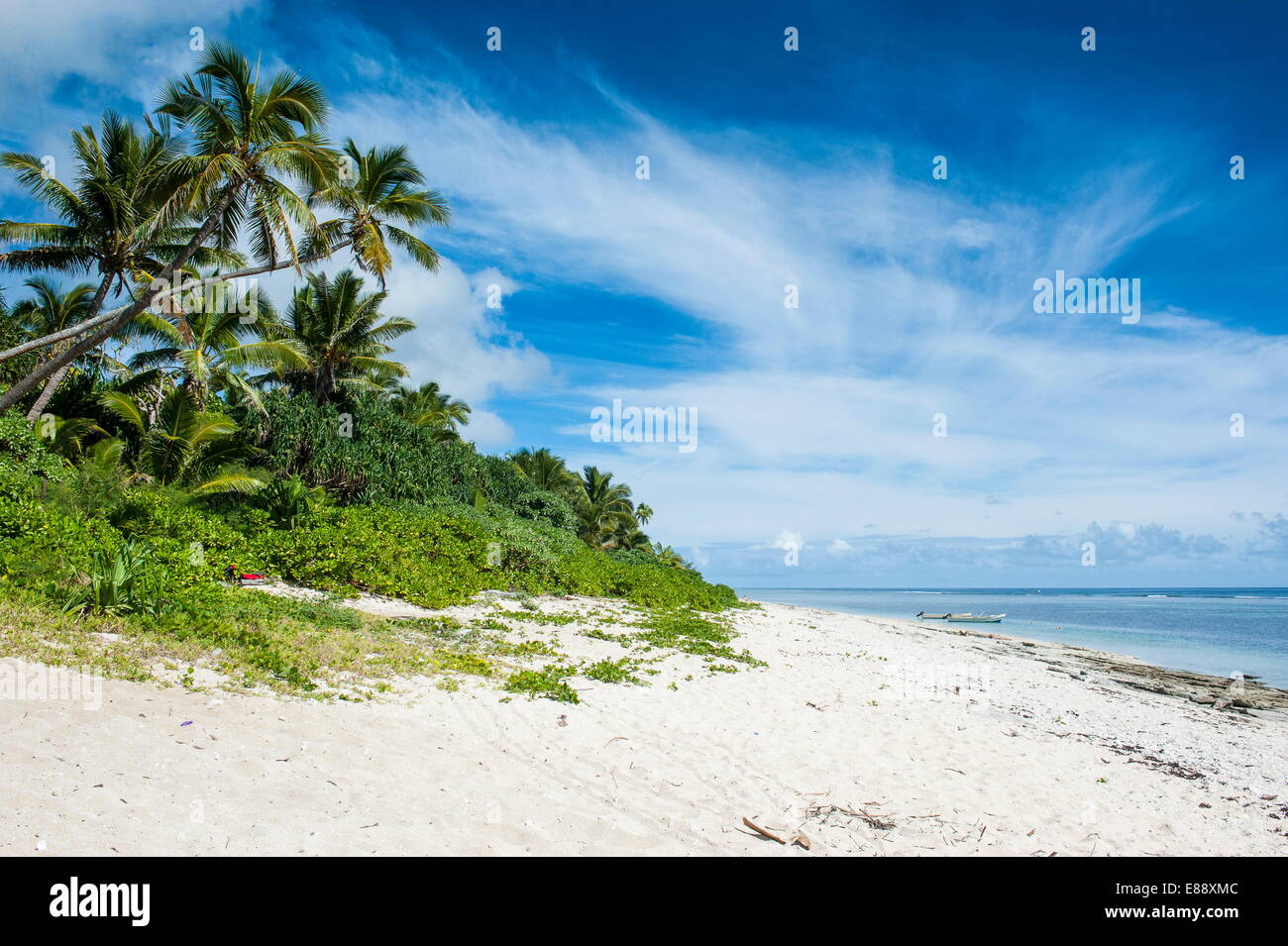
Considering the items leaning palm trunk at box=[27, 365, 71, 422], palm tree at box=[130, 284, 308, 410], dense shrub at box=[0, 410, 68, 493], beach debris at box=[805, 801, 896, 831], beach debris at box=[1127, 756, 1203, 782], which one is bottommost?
beach debris at box=[1127, 756, 1203, 782]

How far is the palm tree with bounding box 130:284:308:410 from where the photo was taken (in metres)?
18.4

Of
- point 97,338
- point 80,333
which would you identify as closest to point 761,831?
point 97,338

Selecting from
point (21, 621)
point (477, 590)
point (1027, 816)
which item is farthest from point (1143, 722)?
point (21, 621)

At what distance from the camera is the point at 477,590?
49.5ft

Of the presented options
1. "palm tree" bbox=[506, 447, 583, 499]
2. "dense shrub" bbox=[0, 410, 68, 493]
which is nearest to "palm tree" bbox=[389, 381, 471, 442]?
"palm tree" bbox=[506, 447, 583, 499]

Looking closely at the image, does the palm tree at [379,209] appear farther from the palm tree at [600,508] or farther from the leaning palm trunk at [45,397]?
the palm tree at [600,508]

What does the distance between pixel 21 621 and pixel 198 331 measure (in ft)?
53.6

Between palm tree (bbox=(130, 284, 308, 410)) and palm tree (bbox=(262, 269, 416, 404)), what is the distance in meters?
2.29

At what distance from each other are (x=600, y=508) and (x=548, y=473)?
5.08 m

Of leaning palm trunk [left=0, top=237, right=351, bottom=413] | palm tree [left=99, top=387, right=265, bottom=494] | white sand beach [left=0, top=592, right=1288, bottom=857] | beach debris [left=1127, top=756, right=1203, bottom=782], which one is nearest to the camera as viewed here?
white sand beach [left=0, top=592, right=1288, bottom=857]

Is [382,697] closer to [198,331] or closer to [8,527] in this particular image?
[8,527]

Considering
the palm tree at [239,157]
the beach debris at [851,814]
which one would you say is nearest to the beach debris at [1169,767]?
the beach debris at [851,814]

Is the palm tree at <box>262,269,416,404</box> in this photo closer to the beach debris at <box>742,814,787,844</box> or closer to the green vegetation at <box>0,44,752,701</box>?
the green vegetation at <box>0,44,752,701</box>
